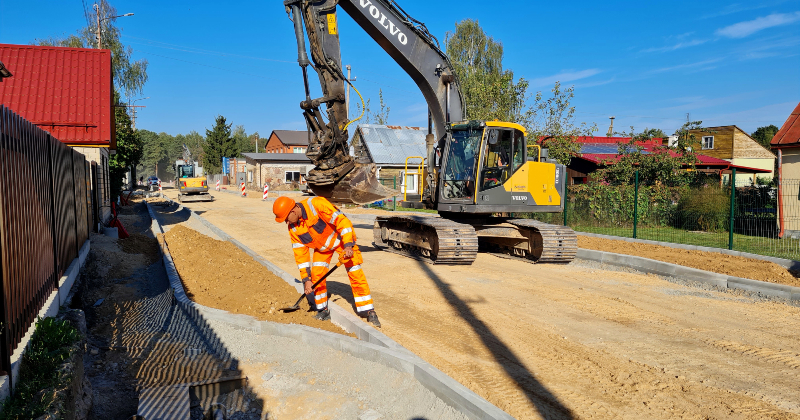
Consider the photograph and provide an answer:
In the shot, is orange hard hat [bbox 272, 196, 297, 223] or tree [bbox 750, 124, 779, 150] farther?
tree [bbox 750, 124, 779, 150]

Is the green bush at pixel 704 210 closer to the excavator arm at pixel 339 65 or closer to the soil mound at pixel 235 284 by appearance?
the excavator arm at pixel 339 65

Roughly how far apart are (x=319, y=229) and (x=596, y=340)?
3.28 m

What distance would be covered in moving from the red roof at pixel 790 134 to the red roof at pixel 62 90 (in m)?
18.5

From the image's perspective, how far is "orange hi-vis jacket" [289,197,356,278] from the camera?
5.96 m

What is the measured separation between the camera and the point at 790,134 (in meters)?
14.4

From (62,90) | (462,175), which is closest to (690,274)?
(462,175)

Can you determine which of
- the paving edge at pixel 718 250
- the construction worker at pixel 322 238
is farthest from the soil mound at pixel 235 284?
the paving edge at pixel 718 250

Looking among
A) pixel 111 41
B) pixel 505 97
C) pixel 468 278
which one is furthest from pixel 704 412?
pixel 111 41

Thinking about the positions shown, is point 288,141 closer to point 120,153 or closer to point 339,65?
point 120,153

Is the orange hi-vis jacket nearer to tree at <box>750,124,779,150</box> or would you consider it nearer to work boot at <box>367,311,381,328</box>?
work boot at <box>367,311,381,328</box>

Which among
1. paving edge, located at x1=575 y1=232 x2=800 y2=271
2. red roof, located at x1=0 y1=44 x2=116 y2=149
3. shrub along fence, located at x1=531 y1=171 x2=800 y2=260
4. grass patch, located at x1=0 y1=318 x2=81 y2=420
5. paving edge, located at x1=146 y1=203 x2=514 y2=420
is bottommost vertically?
paving edge, located at x1=146 y1=203 x2=514 y2=420

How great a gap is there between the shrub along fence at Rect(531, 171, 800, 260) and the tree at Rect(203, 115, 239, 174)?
2391 inches

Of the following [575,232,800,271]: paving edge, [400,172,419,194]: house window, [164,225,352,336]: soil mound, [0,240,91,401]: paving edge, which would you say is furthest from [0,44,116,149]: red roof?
[575,232,800,271]: paving edge

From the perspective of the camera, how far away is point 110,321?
22.8ft
